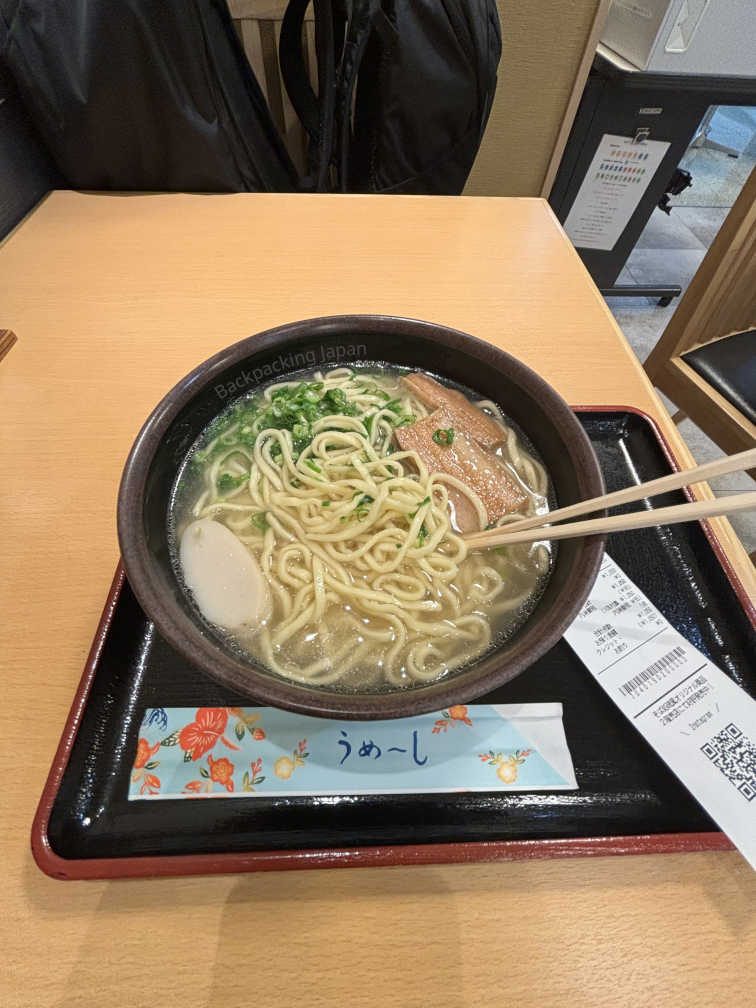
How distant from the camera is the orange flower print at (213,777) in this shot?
0.86 meters

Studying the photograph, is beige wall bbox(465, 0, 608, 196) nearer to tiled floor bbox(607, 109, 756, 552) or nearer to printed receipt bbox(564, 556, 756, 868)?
tiled floor bbox(607, 109, 756, 552)

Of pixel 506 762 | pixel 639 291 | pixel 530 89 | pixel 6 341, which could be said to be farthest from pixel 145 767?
pixel 639 291

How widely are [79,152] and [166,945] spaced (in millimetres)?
2491

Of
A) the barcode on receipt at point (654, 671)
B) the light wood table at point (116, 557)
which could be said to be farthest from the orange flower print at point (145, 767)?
the barcode on receipt at point (654, 671)

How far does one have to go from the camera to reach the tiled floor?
3.34 metres

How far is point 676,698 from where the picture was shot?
0.95 metres

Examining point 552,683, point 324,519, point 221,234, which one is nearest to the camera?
point 552,683

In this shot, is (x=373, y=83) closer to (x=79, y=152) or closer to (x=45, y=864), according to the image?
(x=79, y=152)

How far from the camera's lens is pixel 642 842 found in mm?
833

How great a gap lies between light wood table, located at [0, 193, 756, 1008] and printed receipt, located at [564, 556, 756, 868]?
10 centimetres

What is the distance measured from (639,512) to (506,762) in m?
0.48

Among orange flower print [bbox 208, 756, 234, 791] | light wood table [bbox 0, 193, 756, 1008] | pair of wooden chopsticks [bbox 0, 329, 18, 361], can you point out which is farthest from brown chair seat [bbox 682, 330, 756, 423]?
pair of wooden chopsticks [bbox 0, 329, 18, 361]

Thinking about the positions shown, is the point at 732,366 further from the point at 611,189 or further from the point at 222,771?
the point at 222,771

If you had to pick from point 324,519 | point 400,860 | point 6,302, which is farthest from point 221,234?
point 400,860
